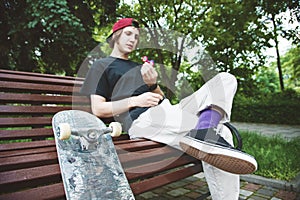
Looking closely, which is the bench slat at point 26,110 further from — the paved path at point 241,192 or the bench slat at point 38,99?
the paved path at point 241,192

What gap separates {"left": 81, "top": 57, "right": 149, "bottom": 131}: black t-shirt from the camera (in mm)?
1709

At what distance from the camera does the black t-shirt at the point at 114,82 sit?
1709mm

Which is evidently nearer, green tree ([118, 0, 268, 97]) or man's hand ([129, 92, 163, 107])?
man's hand ([129, 92, 163, 107])

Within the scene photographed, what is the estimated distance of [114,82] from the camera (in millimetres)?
1756

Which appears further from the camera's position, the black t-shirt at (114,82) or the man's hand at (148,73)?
the black t-shirt at (114,82)

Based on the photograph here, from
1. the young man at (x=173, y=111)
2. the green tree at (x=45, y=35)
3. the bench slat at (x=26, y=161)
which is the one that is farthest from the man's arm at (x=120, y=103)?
the green tree at (x=45, y=35)

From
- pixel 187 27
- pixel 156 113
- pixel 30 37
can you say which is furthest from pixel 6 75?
pixel 187 27

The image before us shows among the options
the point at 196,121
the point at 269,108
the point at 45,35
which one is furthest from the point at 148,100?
the point at 269,108

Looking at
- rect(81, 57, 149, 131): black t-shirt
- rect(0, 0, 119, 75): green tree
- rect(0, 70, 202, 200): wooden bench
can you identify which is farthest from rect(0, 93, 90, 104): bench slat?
rect(0, 0, 119, 75): green tree

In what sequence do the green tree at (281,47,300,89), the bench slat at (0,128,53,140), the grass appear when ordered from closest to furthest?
the bench slat at (0,128,53,140)
the grass
the green tree at (281,47,300,89)

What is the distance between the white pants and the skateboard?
12.5 inches

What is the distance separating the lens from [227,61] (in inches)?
336

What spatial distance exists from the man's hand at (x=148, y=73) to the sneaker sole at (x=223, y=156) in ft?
1.79

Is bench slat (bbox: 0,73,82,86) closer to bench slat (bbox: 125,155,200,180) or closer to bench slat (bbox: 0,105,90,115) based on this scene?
bench slat (bbox: 0,105,90,115)
